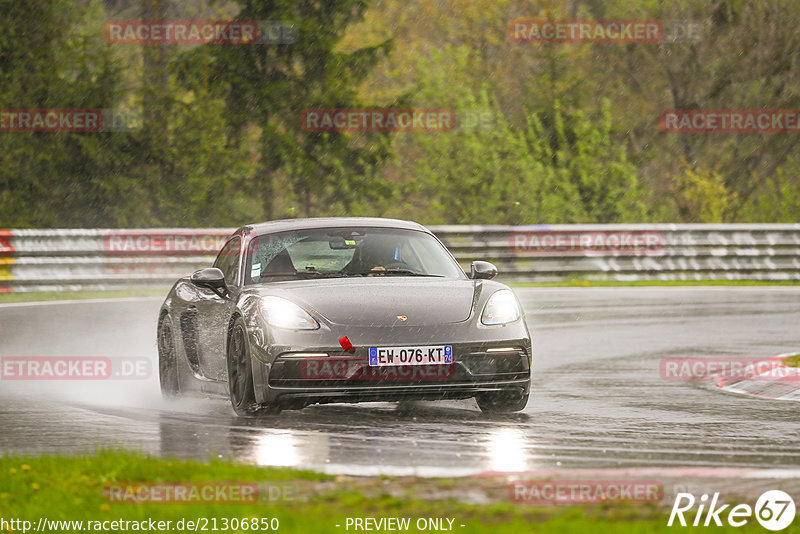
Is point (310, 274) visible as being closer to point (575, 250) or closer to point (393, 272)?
point (393, 272)

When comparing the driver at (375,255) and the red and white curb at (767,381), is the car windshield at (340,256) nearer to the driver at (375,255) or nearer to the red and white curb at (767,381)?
the driver at (375,255)

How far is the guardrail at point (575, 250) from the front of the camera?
83.3ft

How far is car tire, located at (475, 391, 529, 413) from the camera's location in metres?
10.6

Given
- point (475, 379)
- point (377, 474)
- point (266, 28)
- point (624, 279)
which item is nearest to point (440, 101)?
point (266, 28)

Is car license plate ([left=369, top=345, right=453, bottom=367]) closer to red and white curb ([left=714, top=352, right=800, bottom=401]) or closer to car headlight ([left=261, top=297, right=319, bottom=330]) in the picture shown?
car headlight ([left=261, top=297, right=319, bottom=330])

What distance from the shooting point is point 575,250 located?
89.9ft

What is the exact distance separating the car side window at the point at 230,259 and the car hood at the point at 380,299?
0.86m

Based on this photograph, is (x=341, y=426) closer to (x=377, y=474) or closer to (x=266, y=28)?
(x=377, y=474)

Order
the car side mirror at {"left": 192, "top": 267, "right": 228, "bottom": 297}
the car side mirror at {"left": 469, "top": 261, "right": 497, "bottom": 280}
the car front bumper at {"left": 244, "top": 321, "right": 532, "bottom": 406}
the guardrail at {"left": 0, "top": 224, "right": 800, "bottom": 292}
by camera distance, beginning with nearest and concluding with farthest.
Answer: the car front bumper at {"left": 244, "top": 321, "right": 532, "bottom": 406}, the car side mirror at {"left": 192, "top": 267, "right": 228, "bottom": 297}, the car side mirror at {"left": 469, "top": 261, "right": 497, "bottom": 280}, the guardrail at {"left": 0, "top": 224, "right": 800, "bottom": 292}

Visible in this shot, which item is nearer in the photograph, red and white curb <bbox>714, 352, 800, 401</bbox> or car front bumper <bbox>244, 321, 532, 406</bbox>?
car front bumper <bbox>244, 321, 532, 406</bbox>

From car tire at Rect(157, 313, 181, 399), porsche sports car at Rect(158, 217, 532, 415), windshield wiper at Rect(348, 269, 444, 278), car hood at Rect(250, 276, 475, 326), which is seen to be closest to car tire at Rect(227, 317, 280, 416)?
porsche sports car at Rect(158, 217, 532, 415)

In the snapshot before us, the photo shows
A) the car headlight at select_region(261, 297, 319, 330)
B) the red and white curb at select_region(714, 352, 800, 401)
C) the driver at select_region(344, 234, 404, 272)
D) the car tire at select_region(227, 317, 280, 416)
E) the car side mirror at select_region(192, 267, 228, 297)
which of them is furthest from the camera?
the red and white curb at select_region(714, 352, 800, 401)

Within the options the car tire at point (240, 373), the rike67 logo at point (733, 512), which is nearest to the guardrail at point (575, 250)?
the car tire at point (240, 373)

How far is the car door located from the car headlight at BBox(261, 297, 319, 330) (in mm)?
613
